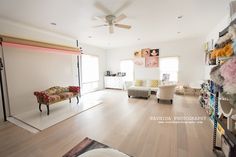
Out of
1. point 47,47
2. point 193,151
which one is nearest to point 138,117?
point 193,151

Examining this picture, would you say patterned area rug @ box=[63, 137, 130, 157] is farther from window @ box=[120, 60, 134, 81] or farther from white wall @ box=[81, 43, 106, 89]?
window @ box=[120, 60, 134, 81]

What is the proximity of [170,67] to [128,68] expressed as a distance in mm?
2462

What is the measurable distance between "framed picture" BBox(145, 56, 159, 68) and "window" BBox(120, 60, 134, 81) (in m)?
0.97

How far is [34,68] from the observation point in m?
3.94

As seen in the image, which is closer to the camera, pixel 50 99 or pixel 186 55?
pixel 50 99

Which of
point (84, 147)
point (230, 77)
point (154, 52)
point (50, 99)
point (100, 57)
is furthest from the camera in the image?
point (100, 57)

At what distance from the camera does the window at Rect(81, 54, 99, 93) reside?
6300 millimetres

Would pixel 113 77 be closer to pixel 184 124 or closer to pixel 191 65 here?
pixel 191 65

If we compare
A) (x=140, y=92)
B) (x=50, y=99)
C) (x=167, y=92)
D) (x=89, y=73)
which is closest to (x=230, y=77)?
(x=167, y=92)

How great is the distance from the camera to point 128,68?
24.3 ft

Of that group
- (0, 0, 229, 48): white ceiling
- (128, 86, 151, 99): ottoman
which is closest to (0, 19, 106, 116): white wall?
(0, 0, 229, 48): white ceiling

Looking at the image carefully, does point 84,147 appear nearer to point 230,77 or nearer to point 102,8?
point 230,77

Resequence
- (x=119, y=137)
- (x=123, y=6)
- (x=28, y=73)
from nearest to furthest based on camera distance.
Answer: (x=119, y=137), (x=123, y=6), (x=28, y=73)

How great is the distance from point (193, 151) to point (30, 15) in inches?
181
